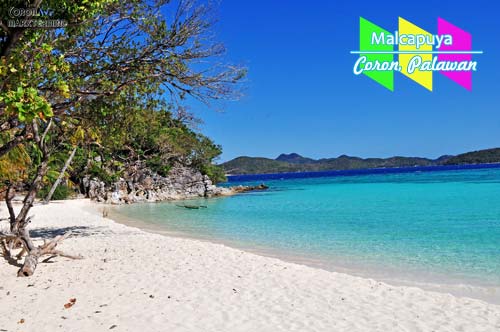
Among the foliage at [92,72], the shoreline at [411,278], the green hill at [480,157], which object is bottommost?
the shoreline at [411,278]

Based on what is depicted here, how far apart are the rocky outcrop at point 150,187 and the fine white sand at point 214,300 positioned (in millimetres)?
33169

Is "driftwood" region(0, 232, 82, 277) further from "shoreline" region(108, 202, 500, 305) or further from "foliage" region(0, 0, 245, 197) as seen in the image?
"shoreline" region(108, 202, 500, 305)

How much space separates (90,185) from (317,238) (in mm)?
32928

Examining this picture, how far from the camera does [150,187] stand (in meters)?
45.8

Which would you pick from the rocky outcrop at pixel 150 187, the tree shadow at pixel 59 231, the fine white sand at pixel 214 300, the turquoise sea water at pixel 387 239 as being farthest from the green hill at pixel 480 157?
the fine white sand at pixel 214 300

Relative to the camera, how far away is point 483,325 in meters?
5.41

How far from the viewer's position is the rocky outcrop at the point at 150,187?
4169 centimetres

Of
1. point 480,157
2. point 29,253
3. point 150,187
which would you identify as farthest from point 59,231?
point 480,157

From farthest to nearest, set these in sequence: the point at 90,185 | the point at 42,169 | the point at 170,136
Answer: the point at 170,136 < the point at 90,185 < the point at 42,169

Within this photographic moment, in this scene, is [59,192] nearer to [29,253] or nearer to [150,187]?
[150,187]

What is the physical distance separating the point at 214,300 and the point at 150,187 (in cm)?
4071

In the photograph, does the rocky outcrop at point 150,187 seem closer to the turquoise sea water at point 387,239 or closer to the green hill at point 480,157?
the turquoise sea water at point 387,239

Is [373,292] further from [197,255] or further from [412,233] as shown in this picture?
[412,233]

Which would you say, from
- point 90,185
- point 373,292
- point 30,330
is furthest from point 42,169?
point 90,185
